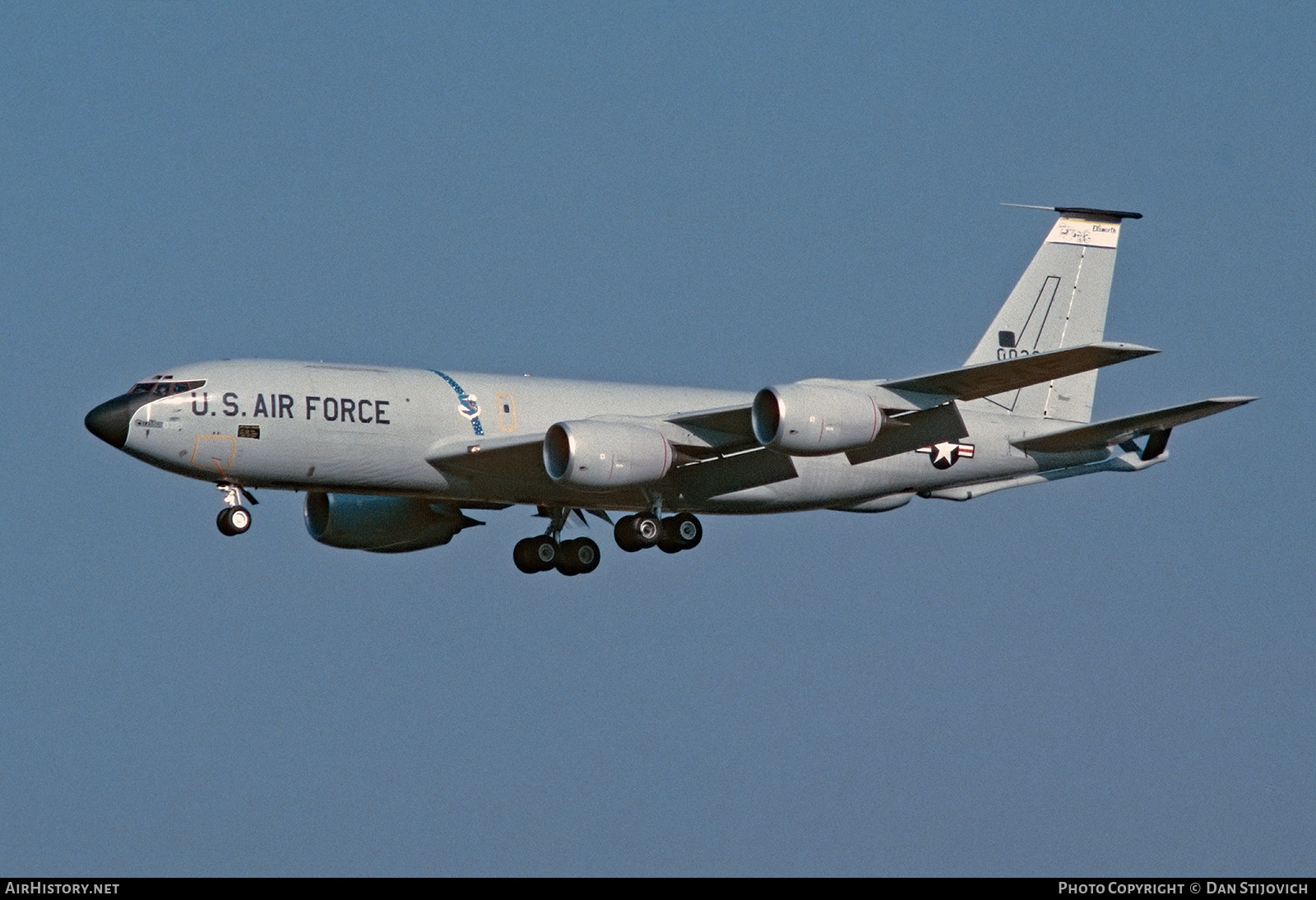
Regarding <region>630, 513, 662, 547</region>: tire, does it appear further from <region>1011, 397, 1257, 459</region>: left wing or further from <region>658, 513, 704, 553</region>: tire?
<region>1011, 397, 1257, 459</region>: left wing

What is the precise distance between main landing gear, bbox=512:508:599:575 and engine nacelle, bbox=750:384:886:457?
7603 millimetres

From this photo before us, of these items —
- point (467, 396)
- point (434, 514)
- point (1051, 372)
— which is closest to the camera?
point (1051, 372)

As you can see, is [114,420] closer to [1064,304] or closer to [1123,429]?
[1123,429]

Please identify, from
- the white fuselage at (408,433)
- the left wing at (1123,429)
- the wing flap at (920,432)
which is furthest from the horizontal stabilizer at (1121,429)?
the wing flap at (920,432)

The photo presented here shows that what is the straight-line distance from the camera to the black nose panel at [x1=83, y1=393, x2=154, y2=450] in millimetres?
40562

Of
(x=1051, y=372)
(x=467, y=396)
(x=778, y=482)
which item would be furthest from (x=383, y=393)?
(x=1051, y=372)

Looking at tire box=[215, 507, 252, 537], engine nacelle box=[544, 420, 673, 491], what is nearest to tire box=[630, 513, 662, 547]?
engine nacelle box=[544, 420, 673, 491]

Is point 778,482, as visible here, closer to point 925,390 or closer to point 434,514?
point 925,390

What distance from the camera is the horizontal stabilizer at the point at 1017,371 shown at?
1526 inches

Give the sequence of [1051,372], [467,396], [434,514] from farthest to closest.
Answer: [434,514]
[467,396]
[1051,372]

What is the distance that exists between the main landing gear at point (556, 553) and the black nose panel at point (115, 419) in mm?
10790

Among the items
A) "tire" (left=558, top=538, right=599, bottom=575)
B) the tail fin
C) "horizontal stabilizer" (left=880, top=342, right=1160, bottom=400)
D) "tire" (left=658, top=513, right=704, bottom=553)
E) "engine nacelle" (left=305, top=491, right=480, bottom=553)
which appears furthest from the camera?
the tail fin

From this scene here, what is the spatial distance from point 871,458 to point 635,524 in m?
5.44

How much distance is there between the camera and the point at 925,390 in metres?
41.8
